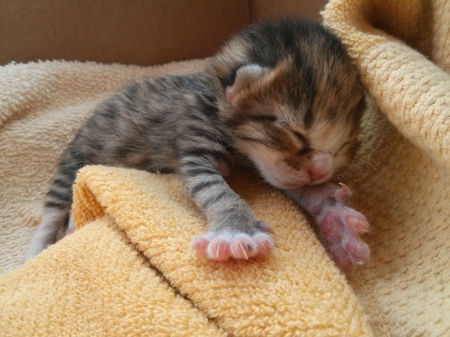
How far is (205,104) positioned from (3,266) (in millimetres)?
1010

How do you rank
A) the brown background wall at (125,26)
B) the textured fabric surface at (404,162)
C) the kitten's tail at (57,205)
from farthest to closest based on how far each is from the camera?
1. the brown background wall at (125,26)
2. the kitten's tail at (57,205)
3. the textured fabric surface at (404,162)

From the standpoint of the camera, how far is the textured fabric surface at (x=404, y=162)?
108 cm

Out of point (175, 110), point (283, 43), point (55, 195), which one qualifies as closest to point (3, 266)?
point (55, 195)

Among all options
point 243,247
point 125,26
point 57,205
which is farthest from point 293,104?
point 125,26

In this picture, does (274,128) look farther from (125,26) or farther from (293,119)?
(125,26)

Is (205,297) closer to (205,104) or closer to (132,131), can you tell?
(205,104)

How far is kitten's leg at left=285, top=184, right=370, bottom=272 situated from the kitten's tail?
3.20 feet

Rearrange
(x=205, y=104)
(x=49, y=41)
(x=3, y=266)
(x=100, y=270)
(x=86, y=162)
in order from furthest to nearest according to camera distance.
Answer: (x=49, y=41)
(x=86, y=162)
(x=3, y=266)
(x=205, y=104)
(x=100, y=270)

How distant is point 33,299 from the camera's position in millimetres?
1067

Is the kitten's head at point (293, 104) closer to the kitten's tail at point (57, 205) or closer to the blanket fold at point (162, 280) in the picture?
the blanket fold at point (162, 280)

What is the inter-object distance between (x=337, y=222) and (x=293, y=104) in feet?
1.23

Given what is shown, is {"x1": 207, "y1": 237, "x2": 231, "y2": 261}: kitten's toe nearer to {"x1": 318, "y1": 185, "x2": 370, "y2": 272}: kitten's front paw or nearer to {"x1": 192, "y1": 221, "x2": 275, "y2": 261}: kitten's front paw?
{"x1": 192, "y1": 221, "x2": 275, "y2": 261}: kitten's front paw

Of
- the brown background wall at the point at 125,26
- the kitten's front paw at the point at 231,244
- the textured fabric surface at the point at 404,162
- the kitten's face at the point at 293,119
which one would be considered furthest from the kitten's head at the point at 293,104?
the brown background wall at the point at 125,26

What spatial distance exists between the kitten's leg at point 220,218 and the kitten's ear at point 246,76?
264mm
